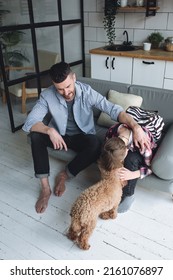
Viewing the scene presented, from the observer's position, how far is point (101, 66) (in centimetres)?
303

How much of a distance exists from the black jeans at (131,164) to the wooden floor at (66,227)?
0.18 meters

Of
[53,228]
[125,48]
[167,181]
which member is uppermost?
[125,48]

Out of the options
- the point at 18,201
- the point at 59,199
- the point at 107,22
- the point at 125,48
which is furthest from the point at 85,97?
the point at 107,22

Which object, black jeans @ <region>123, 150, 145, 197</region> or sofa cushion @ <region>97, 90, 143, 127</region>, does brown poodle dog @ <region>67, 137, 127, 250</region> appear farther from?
sofa cushion @ <region>97, 90, 143, 127</region>

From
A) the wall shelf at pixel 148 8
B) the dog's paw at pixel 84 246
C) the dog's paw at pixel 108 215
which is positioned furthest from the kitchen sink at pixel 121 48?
the dog's paw at pixel 84 246

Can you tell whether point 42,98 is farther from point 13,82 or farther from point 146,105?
point 13,82

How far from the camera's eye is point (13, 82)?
8.58ft

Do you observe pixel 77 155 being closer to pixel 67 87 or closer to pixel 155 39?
pixel 67 87

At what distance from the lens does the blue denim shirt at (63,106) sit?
171cm

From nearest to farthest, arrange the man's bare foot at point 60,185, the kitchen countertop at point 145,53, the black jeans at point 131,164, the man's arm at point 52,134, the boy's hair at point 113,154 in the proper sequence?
1. the boy's hair at point 113,154
2. the black jeans at point 131,164
3. the man's arm at point 52,134
4. the man's bare foot at point 60,185
5. the kitchen countertop at point 145,53

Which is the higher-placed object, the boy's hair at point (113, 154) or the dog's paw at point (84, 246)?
the boy's hair at point (113, 154)

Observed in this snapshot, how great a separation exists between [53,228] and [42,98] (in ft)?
2.94

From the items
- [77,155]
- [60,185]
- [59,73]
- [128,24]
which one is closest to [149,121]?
[77,155]

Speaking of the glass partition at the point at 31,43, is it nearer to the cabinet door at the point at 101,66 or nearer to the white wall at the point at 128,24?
the white wall at the point at 128,24
